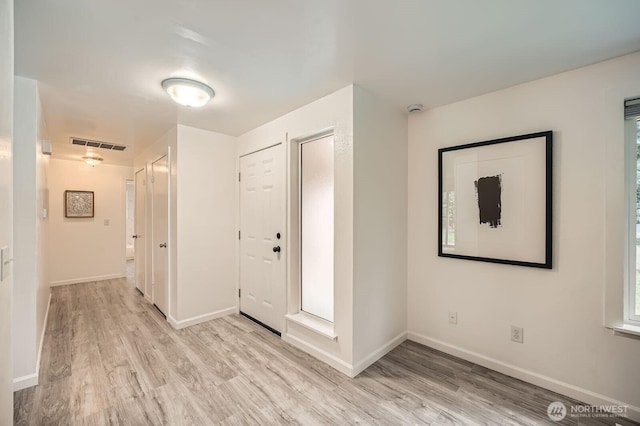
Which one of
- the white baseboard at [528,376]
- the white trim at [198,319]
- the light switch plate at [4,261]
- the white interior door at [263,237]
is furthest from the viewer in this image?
the white trim at [198,319]

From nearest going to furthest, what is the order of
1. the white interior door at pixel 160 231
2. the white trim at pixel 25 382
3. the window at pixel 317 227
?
the white trim at pixel 25 382 < the window at pixel 317 227 < the white interior door at pixel 160 231

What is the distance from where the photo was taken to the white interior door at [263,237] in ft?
9.70

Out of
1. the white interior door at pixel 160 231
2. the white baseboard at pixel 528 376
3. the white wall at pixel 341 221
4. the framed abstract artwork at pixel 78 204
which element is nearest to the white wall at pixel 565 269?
the white baseboard at pixel 528 376

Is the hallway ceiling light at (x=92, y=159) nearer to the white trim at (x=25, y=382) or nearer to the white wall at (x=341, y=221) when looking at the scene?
the white trim at (x=25, y=382)

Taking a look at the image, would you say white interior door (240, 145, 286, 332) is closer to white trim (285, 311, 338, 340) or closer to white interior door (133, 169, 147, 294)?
white trim (285, 311, 338, 340)

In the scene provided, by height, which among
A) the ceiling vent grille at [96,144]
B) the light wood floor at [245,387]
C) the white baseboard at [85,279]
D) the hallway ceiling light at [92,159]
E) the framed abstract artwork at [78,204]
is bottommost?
the light wood floor at [245,387]

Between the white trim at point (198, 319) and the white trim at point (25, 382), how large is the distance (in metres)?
1.15

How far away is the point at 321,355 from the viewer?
8.08 feet

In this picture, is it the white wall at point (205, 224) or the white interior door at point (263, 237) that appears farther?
the white wall at point (205, 224)

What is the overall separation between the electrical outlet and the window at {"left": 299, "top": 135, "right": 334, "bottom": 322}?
1480mm

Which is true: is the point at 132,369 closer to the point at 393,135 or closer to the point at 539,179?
the point at 393,135

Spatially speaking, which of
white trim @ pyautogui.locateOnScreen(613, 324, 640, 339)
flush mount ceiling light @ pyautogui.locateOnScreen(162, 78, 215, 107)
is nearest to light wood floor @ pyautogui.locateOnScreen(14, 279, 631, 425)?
white trim @ pyautogui.locateOnScreen(613, 324, 640, 339)

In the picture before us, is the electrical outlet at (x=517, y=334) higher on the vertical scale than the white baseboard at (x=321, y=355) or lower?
higher

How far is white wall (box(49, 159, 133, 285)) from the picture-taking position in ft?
16.6
